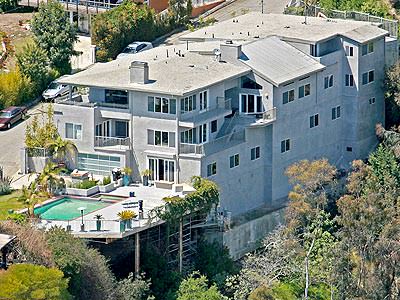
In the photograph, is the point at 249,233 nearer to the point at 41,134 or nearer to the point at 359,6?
the point at 41,134

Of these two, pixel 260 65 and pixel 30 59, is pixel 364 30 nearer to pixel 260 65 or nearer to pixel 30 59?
pixel 260 65

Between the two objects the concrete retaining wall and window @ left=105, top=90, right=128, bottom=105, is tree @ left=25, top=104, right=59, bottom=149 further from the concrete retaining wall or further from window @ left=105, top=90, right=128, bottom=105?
the concrete retaining wall

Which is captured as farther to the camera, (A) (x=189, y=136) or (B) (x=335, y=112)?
(B) (x=335, y=112)

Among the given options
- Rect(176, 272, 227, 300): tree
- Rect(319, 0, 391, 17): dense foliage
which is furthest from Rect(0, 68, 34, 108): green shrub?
Rect(176, 272, 227, 300): tree

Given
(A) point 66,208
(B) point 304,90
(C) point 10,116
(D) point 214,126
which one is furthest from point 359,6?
(A) point 66,208

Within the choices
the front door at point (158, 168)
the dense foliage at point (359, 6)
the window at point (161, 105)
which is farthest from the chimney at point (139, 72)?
the dense foliage at point (359, 6)

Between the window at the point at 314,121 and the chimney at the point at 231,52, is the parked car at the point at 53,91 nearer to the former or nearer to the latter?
the chimney at the point at 231,52

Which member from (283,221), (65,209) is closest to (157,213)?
(65,209)
